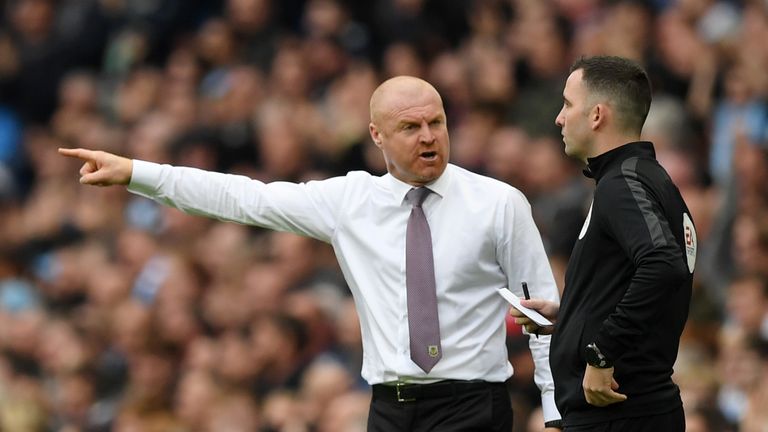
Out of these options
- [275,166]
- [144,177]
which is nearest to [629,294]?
[144,177]

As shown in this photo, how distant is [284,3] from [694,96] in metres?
5.08

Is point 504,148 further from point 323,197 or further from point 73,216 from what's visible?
point 73,216

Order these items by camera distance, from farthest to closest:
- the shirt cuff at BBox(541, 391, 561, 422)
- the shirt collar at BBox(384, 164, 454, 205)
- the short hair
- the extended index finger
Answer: the shirt collar at BBox(384, 164, 454, 205) → the extended index finger → the shirt cuff at BBox(541, 391, 561, 422) → the short hair

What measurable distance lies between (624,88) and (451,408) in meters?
1.30

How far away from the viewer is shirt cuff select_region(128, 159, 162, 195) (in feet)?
18.4

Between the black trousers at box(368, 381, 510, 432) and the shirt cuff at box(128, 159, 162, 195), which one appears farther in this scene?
the shirt cuff at box(128, 159, 162, 195)

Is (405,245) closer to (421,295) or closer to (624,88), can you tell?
(421,295)

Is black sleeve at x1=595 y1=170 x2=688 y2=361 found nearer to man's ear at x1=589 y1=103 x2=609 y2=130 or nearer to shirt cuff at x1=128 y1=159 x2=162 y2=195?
man's ear at x1=589 y1=103 x2=609 y2=130

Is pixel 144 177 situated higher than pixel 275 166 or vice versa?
pixel 275 166

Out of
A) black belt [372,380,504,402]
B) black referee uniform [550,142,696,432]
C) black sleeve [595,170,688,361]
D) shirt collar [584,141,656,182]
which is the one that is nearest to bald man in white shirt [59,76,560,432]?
black belt [372,380,504,402]

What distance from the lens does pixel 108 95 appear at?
14.4 meters

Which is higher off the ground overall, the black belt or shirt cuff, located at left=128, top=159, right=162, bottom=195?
shirt cuff, located at left=128, top=159, right=162, bottom=195

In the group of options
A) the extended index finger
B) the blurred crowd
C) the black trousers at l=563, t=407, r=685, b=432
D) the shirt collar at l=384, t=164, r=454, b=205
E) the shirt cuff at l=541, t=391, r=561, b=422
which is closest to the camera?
the black trousers at l=563, t=407, r=685, b=432

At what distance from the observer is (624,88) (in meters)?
4.81
